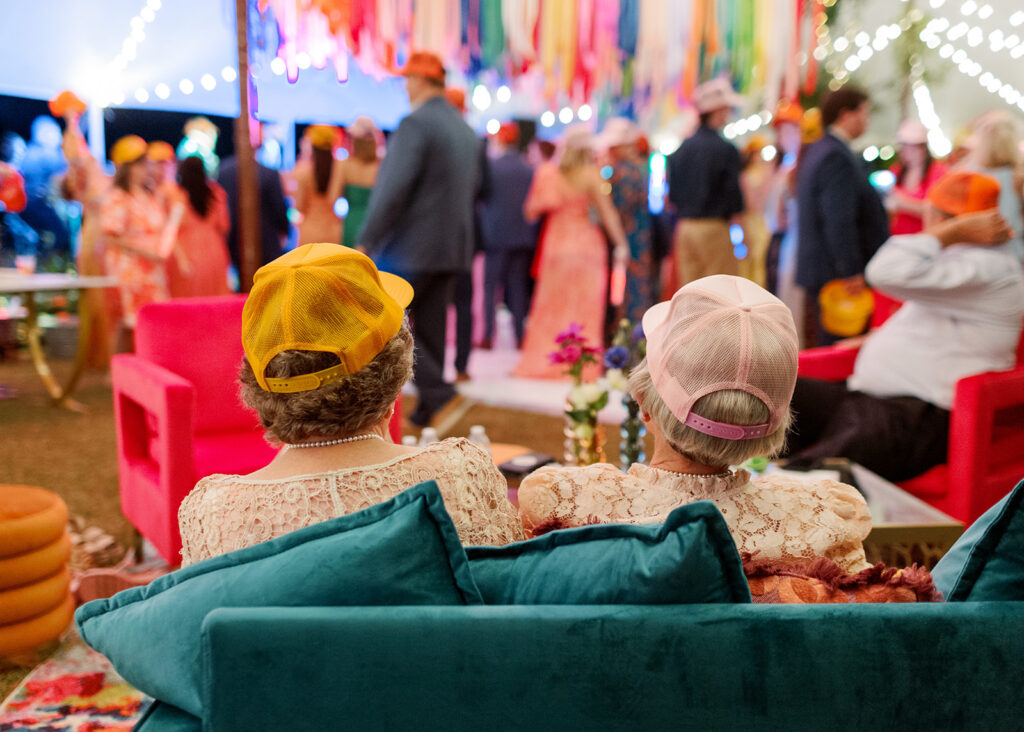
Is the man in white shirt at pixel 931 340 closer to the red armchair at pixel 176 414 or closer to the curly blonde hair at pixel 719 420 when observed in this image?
the red armchair at pixel 176 414

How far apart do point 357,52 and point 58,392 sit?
2453 mm

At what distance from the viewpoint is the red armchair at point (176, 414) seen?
2.25 metres

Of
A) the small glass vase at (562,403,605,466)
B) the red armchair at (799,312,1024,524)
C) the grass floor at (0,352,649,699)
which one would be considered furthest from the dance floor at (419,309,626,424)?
the small glass vase at (562,403,605,466)

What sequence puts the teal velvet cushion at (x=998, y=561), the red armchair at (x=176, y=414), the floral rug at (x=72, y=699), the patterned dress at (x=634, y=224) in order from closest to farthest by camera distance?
the teal velvet cushion at (x=998, y=561)
the floral rug at (x=72, y=699)
the red armchair at (x=176, y=414)
the patterned dress at (x=634, y=224)

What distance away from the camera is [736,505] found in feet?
3.91

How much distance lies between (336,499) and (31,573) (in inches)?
51.4

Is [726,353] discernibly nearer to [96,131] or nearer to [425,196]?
[425,196]

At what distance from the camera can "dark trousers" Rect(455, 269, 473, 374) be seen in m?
5.46

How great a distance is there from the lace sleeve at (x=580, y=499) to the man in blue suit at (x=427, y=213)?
2796 mm

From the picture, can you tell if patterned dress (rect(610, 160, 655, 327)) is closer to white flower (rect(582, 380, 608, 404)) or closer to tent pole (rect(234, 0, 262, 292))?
tent pole (rect(234, 0, 262, 292))

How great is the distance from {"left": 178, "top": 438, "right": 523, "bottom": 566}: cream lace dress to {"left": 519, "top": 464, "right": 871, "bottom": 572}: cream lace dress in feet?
0.24

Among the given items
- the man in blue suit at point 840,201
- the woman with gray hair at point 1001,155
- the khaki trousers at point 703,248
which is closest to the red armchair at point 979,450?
the woman with gray hair at point 1001,155

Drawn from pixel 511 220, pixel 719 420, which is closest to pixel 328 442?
pixel 719 420

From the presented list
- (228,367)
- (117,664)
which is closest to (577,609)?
(117,664)
